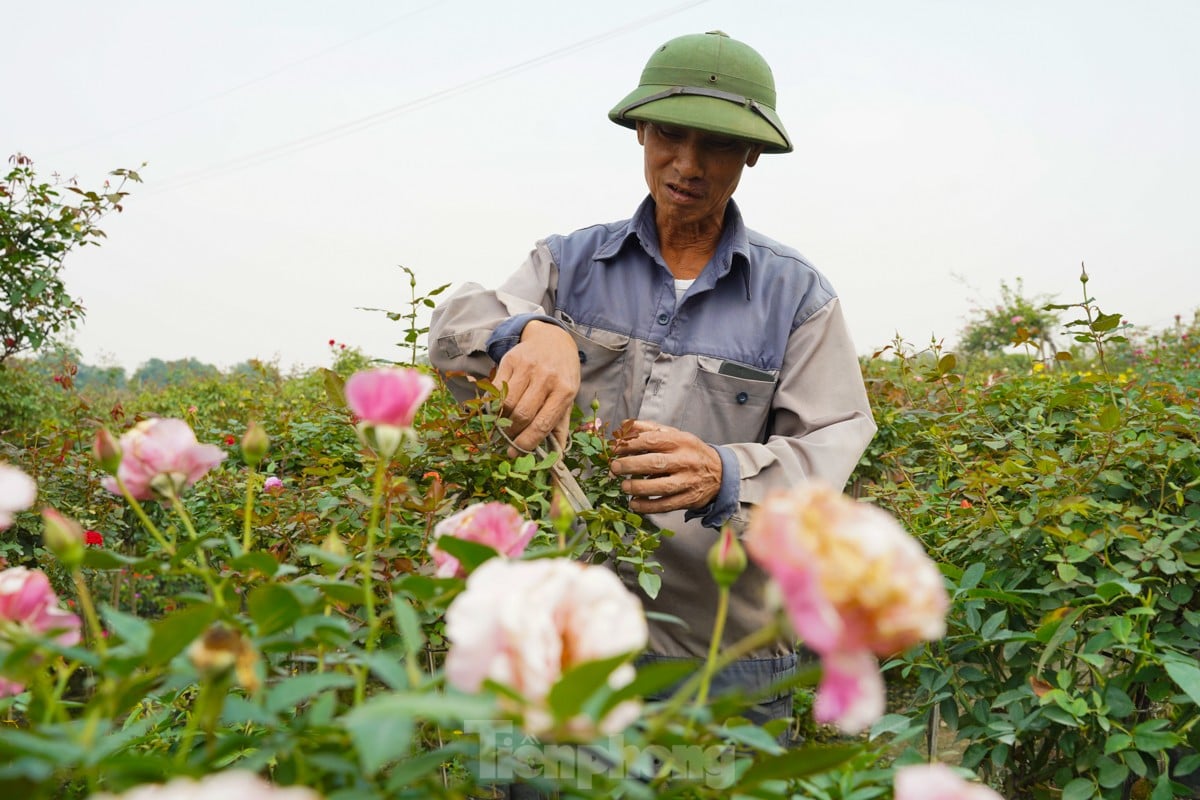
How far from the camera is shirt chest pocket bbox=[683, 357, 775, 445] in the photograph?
2.48 metres

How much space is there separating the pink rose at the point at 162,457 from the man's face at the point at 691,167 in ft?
5.72

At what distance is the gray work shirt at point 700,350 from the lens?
237 cm

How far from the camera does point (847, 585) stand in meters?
0.50

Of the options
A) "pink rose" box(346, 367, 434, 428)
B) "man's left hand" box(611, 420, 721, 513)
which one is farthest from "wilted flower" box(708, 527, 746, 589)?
"man's left hand" box(611, 420, 721, 513)

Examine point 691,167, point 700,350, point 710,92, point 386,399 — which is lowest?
point 386,399

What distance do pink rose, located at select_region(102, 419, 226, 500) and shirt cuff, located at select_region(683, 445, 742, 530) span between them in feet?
4.13

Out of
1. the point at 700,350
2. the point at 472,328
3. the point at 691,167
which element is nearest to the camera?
the point at 472,328

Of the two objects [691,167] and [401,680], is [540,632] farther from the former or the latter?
[691,167]

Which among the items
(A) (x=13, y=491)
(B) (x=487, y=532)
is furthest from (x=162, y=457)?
(B) (x=487, y=532)

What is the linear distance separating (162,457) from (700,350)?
1790mm

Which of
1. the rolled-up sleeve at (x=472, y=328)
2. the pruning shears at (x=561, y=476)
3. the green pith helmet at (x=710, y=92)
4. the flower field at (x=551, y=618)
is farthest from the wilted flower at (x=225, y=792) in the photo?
the green pith helmet at (x=710, y=92)

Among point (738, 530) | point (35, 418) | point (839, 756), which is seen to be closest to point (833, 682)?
point (839, 756)

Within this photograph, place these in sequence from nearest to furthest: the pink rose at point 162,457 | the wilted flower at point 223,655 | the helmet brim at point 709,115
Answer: the wilted flower at point 223,655
the pink rose at point 162,457
the helmet brim at point 709,115

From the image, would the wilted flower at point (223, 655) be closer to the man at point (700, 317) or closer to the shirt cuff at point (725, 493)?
the shirt cuff at point (725, 493)
